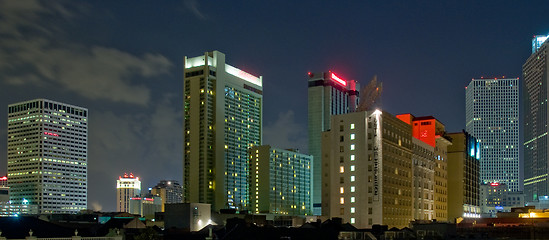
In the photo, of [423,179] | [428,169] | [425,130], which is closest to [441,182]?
[428,169]

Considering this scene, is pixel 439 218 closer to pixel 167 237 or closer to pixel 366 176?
pixel 366 176

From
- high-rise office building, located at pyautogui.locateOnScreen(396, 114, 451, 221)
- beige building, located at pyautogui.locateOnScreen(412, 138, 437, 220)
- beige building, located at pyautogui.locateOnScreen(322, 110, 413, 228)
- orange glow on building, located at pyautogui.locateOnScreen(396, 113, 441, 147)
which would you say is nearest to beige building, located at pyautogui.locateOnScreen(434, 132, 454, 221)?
high-rise office building, located at pyautogui.locateOnScreen(396, 114, 451, 221)

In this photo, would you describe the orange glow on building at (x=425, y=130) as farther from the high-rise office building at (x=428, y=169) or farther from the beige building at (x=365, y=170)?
the beige building at (x=365, y=170)

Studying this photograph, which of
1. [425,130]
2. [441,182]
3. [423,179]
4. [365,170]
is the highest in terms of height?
[425,130]

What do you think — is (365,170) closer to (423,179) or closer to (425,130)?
(423,179)

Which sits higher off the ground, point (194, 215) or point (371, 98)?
point (371, 98)

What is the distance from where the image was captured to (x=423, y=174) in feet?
570

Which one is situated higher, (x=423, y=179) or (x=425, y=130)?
(x=425, y=130)

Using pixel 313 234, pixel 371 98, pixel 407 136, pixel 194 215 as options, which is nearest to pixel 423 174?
pixel 407 136

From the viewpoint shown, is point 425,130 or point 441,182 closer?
point 425,130

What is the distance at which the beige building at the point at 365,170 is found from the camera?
139375mm

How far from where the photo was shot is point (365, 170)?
462ft

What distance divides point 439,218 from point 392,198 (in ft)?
160

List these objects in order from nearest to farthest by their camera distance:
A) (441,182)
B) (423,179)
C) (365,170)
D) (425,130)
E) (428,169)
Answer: (365,170) → (423,179) → (428,169) → (425,130) → (441,182)
